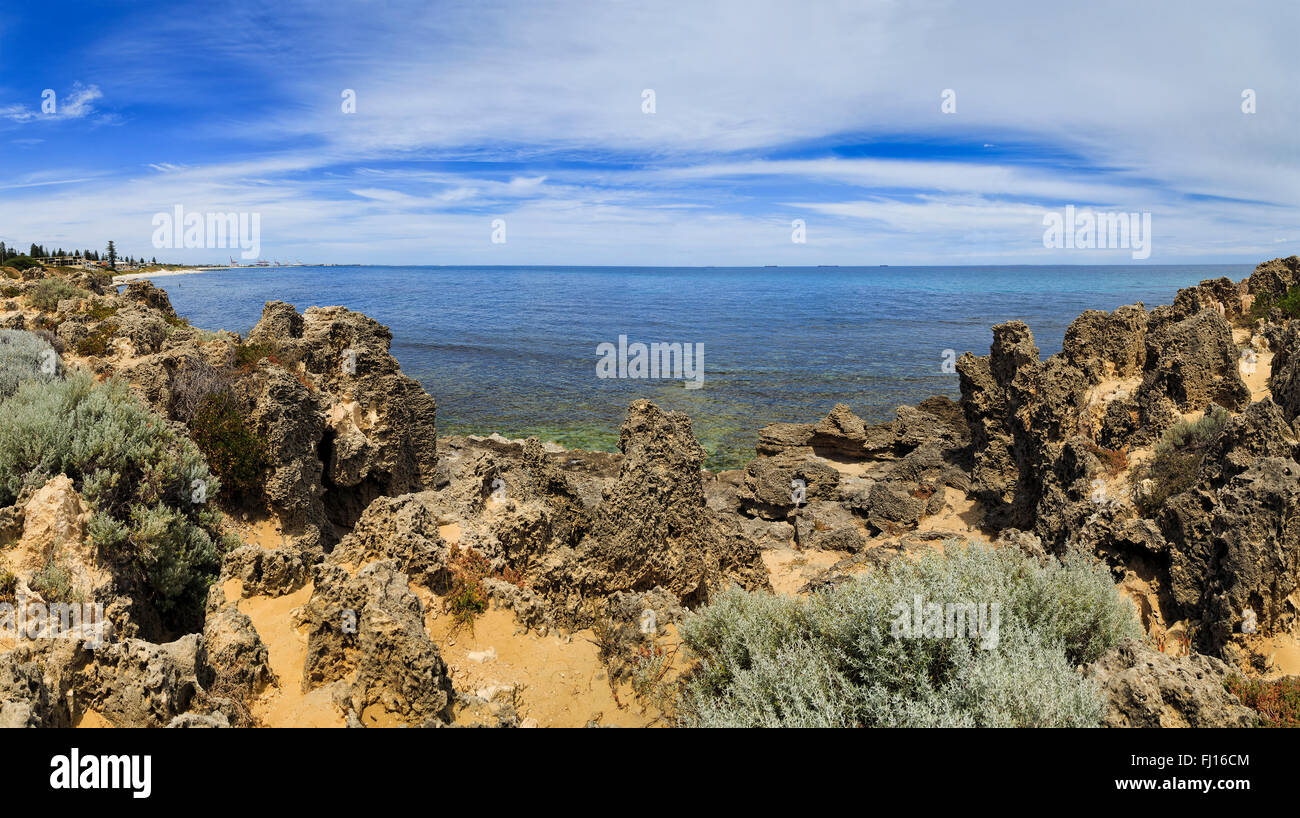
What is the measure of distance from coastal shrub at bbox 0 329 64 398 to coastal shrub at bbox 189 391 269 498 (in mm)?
2128

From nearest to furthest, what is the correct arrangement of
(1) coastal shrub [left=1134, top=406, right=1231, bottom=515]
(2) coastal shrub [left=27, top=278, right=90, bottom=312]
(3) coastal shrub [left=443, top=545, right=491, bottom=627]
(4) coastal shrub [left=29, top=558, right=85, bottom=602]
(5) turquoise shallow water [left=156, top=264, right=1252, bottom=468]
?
(4) coastal shrub [left=29, top=558, right=85, bottom=602] < (3) coastal shrub [left=443, top=545, right=491, bottom=627] < (1) coastal shrub [left=1134, top=406, right=1231, bottom=515] < (2) coastal shrub [left=27, top=278, right=90, bottom=312] < (5) turquoise shallow water [left=156, top=264, right=1252, bottom=468]

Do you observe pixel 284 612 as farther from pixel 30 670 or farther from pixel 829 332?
pixel 829 332

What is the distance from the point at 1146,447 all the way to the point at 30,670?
14.2 m

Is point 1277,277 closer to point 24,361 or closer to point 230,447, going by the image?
point 230,447

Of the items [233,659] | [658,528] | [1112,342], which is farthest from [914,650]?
[1112,342]

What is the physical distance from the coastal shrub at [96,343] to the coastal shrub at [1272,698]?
48.5 feet

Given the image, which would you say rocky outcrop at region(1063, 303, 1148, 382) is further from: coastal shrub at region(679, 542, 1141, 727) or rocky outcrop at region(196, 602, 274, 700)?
rocky outcrop at region(196, 602, 274, 700)

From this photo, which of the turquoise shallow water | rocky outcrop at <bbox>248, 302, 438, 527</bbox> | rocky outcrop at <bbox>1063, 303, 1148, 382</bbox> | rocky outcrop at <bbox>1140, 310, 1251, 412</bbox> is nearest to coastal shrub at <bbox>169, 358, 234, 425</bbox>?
rocky outcrop at <bbox>248, 302, 438, 527</bbox>

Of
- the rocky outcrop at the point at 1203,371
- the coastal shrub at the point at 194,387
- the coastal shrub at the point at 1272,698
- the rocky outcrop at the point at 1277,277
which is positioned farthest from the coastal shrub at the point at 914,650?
the rocky outcrop at the point at 1277,277

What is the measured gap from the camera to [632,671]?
557cm

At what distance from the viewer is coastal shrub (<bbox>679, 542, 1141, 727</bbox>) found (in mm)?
4047

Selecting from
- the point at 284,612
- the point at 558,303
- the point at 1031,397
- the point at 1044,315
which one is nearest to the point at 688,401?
the point at 1031,397

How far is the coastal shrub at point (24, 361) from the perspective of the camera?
898 centimetres

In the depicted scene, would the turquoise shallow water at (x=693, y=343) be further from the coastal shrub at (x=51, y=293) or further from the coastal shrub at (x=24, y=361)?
the coastal shrub at (x=24, y=361)
